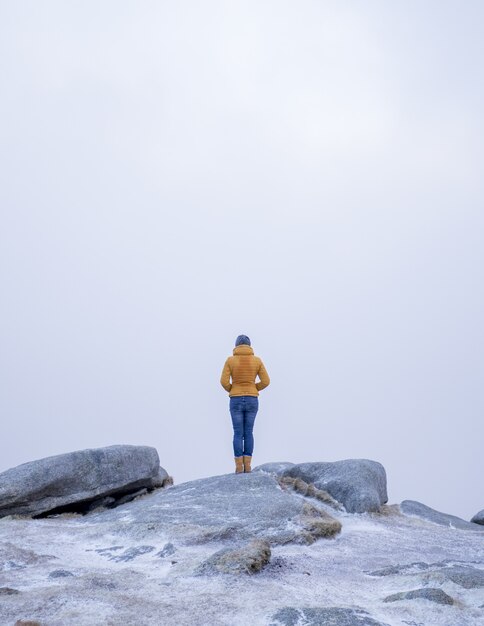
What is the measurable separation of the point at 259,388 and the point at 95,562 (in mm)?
7381

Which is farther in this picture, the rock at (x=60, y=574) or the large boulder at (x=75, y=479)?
the large boulder at (x=75, y=479)

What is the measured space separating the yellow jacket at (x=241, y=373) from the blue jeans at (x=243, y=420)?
184mm

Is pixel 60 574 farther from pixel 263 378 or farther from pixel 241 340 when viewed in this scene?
pixel 241 340

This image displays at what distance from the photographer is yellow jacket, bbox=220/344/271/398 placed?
621 inches

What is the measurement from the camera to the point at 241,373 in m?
15.8

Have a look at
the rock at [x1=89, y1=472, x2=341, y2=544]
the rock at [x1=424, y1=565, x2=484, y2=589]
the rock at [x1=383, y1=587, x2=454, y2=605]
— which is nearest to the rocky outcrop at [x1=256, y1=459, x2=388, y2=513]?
the rock at [x1=89, y1=472, x2=341, y2=544]

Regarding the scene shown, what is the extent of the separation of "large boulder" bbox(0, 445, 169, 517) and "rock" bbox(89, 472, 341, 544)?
2.72ft

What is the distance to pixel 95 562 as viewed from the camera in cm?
962

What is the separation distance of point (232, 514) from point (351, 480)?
4077mm

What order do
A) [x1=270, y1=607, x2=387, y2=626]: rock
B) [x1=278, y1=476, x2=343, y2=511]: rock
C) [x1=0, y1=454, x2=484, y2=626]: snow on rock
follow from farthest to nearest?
1. [x1=278, y1=476, x2=343, y2=511]: rock
2. [x1=0, y1=454, x2=484, y2=626]: snow on rock
3. [x1=270, y1=607, x2=387, y2=626]: rock

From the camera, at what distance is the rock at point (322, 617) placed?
6.11 metres

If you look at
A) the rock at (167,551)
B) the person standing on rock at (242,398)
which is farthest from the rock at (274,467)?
the rock at (167,551)

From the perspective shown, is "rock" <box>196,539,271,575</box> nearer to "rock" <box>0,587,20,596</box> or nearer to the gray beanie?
"rock" <box>0,587,20,596</box>

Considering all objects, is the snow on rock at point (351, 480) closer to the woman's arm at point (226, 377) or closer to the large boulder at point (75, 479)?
the woman's arm at point (226, 377)
